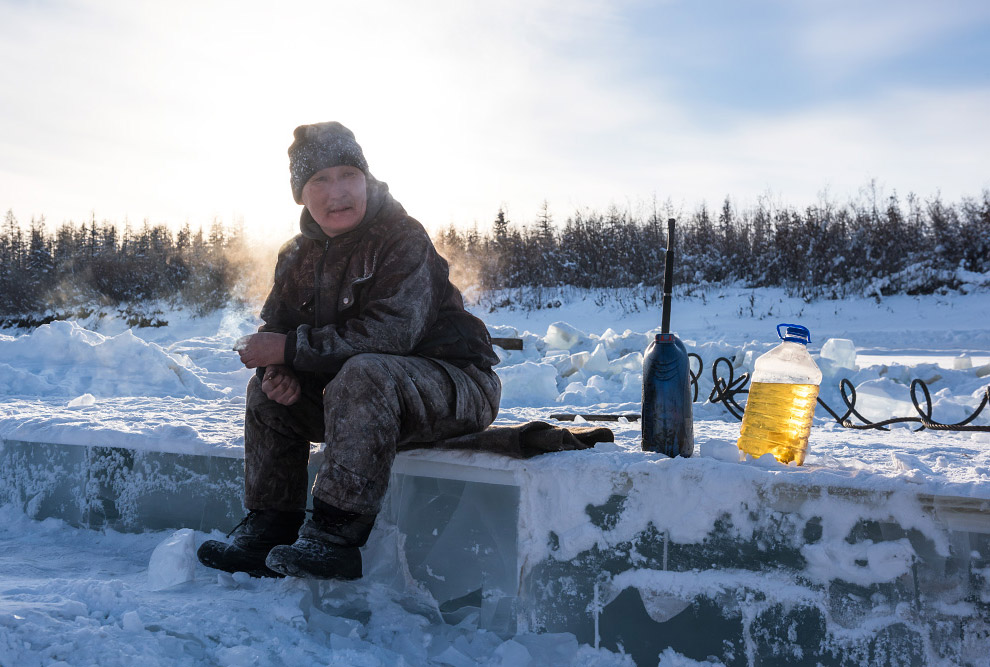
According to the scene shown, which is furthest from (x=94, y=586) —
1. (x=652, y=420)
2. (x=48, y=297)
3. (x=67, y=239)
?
(x=67, y=239)

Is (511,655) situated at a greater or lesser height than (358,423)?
lesser

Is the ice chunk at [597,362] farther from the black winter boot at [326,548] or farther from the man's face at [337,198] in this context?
the black winter boot at [326,548]

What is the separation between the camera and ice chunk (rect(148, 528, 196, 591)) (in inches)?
80.0

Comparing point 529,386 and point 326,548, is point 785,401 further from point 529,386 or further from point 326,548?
point 529,386

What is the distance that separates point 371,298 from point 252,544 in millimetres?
763

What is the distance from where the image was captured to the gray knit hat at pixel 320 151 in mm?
2186

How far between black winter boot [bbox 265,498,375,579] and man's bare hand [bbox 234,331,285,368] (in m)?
0.40

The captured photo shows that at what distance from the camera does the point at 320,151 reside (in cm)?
218

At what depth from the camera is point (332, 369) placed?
1.99 metres

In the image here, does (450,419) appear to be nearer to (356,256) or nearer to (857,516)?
(356,256)

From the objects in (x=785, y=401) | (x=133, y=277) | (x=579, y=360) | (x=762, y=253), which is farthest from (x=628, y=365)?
(x=133, y=277)

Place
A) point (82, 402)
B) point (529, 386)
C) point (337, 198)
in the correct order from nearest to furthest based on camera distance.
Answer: point (337, 198), point (82, 402), point (529, 386)

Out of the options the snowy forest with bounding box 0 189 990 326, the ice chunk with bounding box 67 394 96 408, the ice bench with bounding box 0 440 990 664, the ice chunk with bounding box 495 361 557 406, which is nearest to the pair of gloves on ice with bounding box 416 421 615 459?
the ice bench with bounding box 0 440 990 664

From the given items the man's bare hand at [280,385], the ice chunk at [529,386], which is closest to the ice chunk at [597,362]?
the ice chunk at [529,386]
